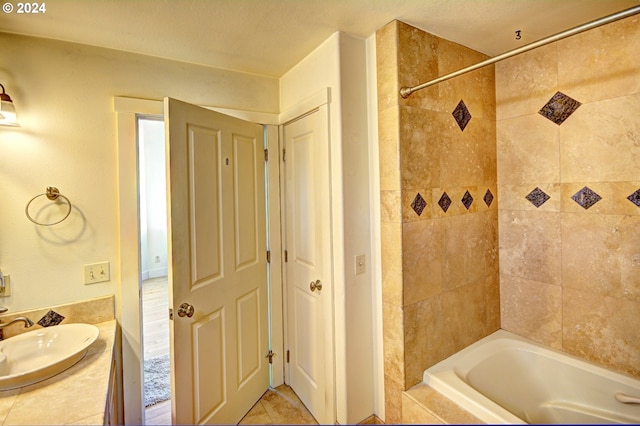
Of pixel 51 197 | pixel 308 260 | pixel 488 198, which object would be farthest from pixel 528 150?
pixel 51 197

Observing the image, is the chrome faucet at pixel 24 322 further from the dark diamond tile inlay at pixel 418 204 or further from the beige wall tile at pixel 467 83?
the beige wall tile at pixel 467 83

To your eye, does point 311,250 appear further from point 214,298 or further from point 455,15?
point 455,15

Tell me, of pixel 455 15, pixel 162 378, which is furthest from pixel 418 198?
pixel 162 378

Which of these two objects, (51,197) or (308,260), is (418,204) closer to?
(308,260)

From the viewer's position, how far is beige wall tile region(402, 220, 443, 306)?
150 centimetres

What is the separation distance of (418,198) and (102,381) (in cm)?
160

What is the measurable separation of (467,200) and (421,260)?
1.75 feet

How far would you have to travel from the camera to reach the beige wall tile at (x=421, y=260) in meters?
1.50

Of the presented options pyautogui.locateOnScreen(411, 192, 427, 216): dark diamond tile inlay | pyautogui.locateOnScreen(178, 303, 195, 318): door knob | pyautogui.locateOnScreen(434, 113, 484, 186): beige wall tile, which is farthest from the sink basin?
pyautogui.locateOnScreen(434, 113, 484, 186): beige wall tile

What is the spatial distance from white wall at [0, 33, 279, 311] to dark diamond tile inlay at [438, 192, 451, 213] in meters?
1.74

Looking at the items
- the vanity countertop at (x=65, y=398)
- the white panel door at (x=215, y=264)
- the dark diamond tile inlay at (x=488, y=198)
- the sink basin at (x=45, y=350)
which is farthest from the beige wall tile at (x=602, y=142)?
the sink basin at (x=45, y=350)

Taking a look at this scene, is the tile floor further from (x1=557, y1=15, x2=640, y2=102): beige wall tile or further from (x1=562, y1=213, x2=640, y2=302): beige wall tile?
(x1=557, y1=15, x2=640, y2=102): beige wall tile

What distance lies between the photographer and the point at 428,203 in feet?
5.19

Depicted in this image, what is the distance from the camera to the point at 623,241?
149 centimetres
